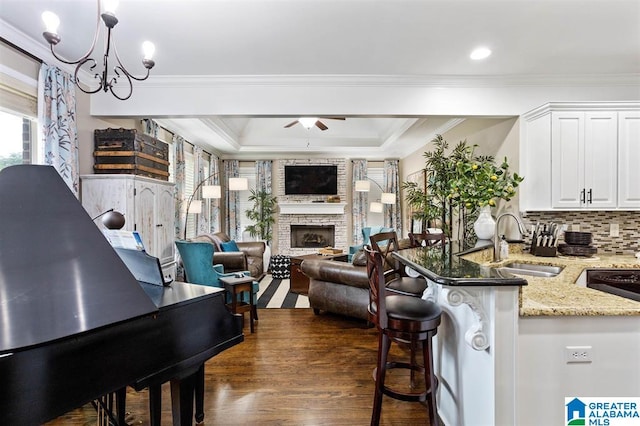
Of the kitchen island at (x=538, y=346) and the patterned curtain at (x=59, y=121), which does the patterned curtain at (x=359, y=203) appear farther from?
the kitchen island at (x=538, y=346)

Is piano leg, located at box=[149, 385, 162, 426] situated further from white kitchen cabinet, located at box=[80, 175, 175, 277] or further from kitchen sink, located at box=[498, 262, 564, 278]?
kitchen sink, located at box=[498, 262, 564, 278]

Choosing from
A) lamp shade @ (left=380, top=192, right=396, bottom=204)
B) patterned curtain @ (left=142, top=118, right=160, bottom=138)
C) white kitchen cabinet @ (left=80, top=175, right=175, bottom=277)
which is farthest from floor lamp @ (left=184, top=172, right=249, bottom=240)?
lamp shade @ (left=380, top=192, right=396, bottom=204)

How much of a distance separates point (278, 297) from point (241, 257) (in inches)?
35.4

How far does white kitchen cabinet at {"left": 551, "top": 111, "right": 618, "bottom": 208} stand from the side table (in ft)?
11.7

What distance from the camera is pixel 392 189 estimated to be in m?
7.93

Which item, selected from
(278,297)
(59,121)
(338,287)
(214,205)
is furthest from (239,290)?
(214,205)

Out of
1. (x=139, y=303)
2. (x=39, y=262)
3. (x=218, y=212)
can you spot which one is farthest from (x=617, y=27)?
(x=218, y=212)

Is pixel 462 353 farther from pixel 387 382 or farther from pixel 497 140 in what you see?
pixel 497 140

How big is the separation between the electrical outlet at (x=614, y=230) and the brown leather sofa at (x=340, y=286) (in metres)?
2.19

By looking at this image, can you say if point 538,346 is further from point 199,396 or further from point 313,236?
point 313,236

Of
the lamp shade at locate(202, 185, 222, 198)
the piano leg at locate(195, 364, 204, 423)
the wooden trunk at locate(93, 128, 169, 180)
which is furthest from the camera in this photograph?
the lamp shade at locate(202, 185, 222, 198)

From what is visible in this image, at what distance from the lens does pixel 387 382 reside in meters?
2.53

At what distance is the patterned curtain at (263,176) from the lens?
780cm

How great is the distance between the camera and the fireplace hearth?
26.0 ft
